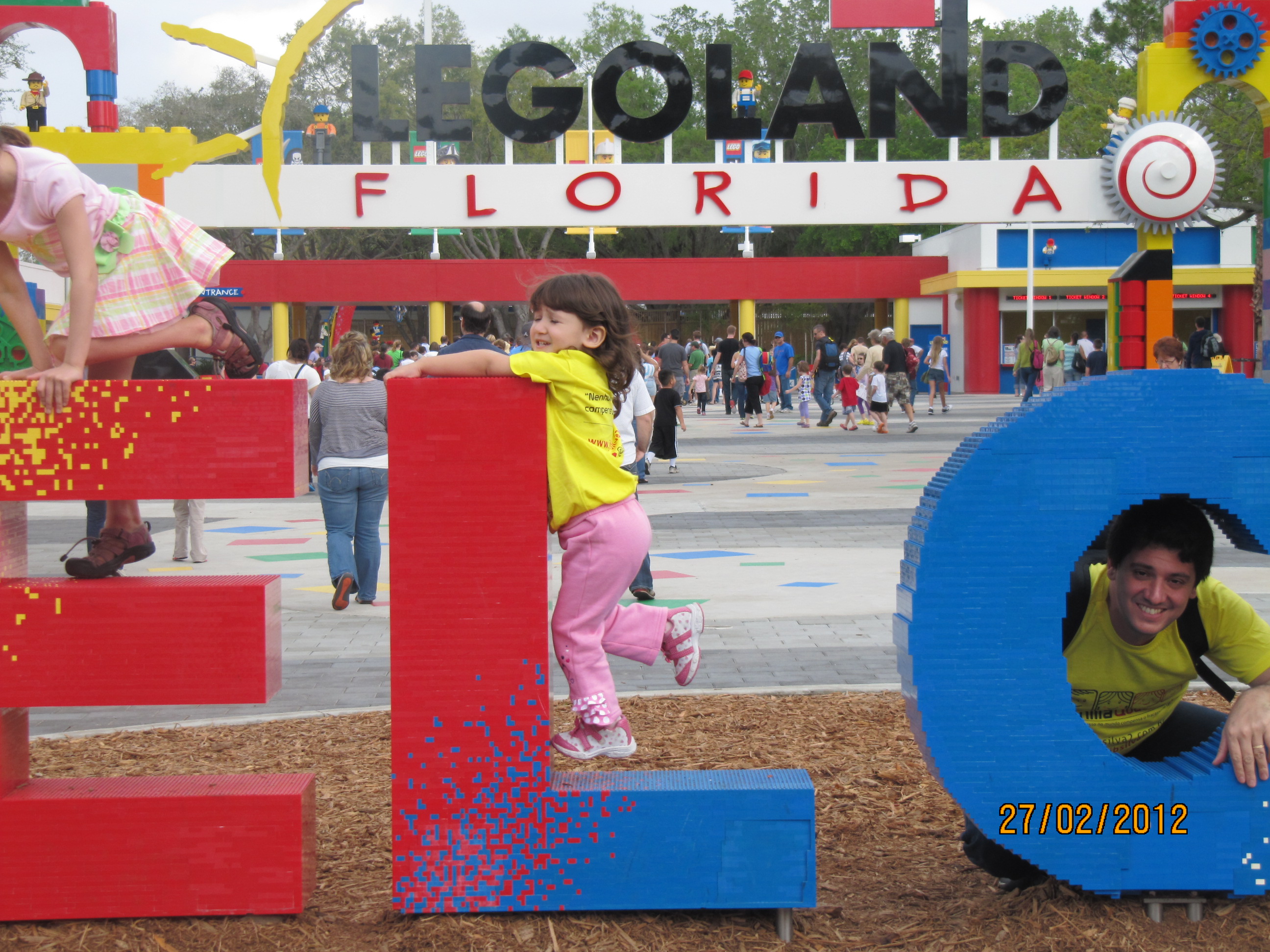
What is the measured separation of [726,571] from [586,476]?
19.1ft

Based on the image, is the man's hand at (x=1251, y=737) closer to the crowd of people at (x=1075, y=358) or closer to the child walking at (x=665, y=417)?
the child walking at (x=665, y=417)

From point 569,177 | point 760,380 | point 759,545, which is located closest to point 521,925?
point 759,545

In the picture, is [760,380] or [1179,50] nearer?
[1179,50]

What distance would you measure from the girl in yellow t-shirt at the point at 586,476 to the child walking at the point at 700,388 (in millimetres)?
28405

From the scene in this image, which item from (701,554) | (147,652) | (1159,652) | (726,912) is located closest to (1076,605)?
(1159,652)

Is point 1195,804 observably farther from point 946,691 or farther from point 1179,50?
point 1179,50

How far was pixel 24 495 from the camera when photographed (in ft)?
10.7

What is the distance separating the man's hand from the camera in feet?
10.4

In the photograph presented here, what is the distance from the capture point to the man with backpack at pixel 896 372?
877 inches

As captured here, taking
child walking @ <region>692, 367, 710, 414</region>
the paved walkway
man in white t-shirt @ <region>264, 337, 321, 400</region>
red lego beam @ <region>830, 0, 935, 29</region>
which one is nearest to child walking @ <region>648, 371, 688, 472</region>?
the paved walkway

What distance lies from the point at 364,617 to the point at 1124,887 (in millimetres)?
5502

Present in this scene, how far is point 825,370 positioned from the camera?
24.7 m

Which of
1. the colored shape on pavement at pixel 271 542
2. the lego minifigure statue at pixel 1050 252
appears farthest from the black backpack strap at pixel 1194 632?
the lego minifigure statue at pixel 1050 252

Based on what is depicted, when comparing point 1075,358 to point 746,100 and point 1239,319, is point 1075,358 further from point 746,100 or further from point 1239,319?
point 1239,319
